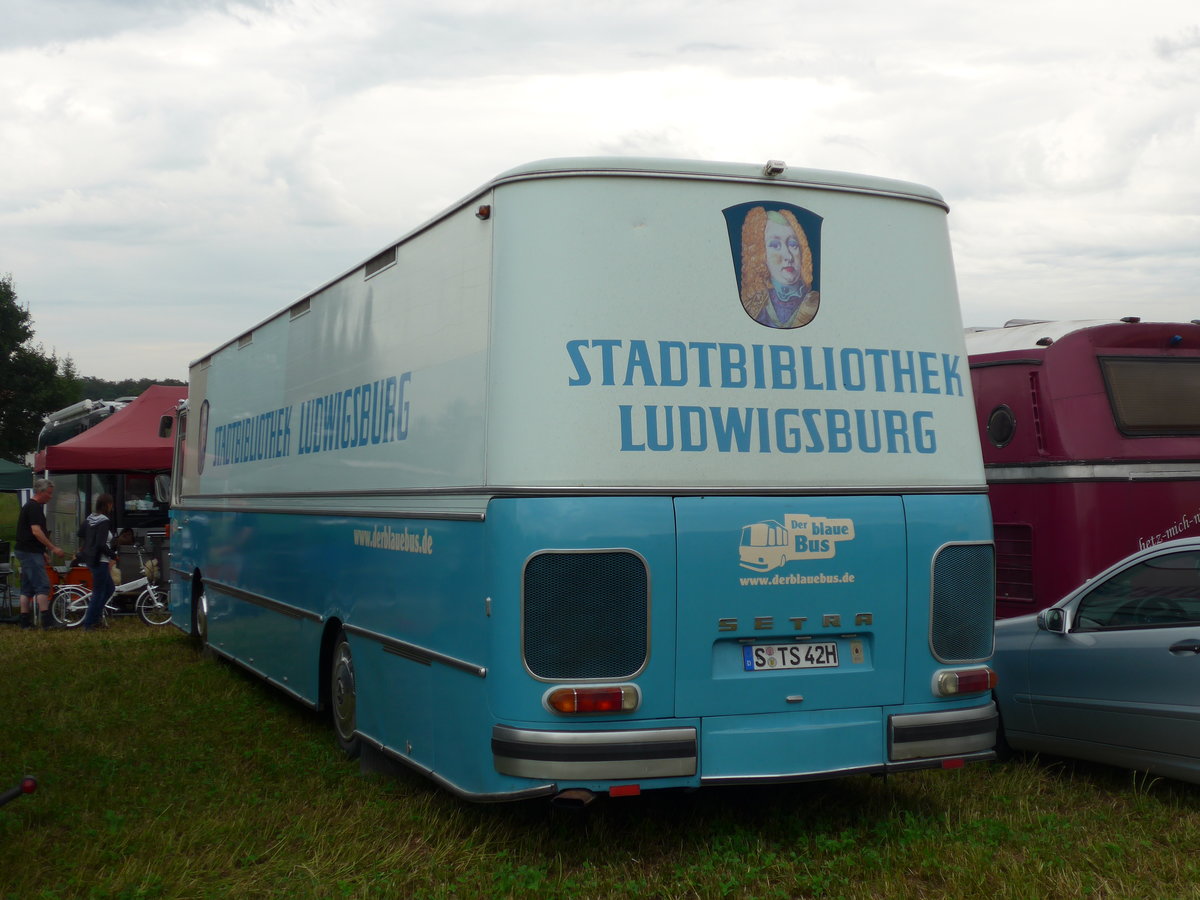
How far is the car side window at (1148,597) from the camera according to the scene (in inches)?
262

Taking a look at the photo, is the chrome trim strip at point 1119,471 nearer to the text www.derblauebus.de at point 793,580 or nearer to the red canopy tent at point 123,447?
the text www.derblauebus.de at point 793,580

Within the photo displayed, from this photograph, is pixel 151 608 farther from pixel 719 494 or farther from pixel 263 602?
pixel 719 494

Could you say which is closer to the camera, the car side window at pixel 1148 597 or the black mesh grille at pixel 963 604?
the black mesh grille at pixel 963 604

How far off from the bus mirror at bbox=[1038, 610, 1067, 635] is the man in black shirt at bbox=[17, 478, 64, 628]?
12.5 m

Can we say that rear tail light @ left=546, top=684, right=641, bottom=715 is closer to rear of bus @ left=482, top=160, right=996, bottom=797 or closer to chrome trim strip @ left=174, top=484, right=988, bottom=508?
rear of bus @ left=482, top=160, right=996, bottom=797

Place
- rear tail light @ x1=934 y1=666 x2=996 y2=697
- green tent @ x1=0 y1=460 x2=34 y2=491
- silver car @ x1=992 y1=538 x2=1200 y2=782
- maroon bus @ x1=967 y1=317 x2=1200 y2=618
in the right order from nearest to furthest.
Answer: rear tail light @ x1=934 y1=666 x2=996 y2=697 < silver car @ x1=992 y1=538 x2=1200 y2=782 < maroon bus @ x1=967 y1=317 x2=1200 y2=618 < green tent @ x1=0 y1=460 x2=34 y2=491

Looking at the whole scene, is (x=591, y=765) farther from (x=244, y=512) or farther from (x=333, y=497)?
(x=244, y=512)

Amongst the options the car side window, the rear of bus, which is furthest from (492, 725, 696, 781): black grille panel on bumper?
the car side window

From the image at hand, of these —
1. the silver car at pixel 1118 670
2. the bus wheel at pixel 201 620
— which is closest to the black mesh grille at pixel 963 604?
the silver car at pixel 1118 670

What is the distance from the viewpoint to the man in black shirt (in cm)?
1581

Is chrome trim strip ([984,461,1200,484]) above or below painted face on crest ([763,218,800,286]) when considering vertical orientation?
below

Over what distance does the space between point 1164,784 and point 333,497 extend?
5150 mm

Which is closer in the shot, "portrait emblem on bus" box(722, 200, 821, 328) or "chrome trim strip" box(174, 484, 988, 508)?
"chrome trim strip" box(174, 484, 988, 508)

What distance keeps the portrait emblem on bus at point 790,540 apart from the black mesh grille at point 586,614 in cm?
52
